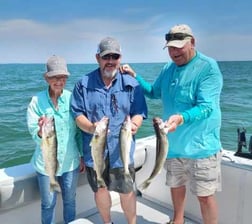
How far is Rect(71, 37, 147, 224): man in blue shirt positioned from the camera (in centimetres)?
272

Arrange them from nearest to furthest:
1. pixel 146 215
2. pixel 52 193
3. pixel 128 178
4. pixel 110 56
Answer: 1. pixel 110 56
2. pixel 128 178
3. pixel 52 193
4. pixel 146 215

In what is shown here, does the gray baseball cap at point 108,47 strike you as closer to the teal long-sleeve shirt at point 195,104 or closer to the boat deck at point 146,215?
the teal long-sleeve shirt at point 195,104

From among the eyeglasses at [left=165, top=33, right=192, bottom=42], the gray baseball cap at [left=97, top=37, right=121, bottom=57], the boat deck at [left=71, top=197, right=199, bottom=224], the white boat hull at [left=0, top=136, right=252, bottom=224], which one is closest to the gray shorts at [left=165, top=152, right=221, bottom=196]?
the white boat hull at [left=0, top=136, right=252, bottom=224]

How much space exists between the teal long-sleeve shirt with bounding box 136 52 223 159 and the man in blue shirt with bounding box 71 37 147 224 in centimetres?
30

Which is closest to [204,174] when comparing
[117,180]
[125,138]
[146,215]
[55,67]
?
[117,180]

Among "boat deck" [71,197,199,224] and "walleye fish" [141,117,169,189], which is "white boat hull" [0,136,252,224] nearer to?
"boat deck" [71,197,199,224]

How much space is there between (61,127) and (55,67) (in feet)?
1.68

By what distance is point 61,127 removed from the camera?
283 cm

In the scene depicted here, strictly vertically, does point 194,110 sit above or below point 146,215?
above

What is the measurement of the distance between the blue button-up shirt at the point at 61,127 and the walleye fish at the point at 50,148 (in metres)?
0.21

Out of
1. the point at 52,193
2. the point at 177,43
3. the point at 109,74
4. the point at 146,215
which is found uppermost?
the point at 177,43

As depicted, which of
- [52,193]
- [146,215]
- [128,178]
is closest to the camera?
[128,178]

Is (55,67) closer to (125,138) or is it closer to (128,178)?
(125,138)

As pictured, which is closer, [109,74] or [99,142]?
[99,142]
